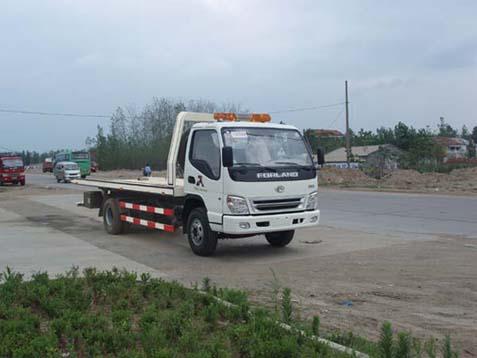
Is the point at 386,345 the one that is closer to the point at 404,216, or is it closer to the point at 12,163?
the point at 404,216

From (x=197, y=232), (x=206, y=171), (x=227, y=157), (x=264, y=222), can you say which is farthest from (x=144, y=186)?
(x=264, y=222)

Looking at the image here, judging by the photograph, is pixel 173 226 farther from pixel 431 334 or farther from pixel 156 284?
pixel 431 334

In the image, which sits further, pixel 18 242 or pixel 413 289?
pixel 18 242

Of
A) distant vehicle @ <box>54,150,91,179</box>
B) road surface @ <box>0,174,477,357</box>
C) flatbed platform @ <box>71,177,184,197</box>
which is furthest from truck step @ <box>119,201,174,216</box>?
distant vehicle @ <box>54,150,91,179</box>

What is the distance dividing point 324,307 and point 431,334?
1437 mm

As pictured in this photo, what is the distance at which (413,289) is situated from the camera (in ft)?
25.4

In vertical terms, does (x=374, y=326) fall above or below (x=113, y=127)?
below

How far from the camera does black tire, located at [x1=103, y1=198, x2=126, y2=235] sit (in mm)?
13812

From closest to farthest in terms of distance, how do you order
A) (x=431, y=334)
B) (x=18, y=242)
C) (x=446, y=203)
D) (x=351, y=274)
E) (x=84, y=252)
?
(x=431, y=334) < (x=351, y=274) < (x=84, y=252) < (x=18, y=242) < (x=446, y=203)

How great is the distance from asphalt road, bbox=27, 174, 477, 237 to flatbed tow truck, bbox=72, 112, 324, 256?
14.6 ft

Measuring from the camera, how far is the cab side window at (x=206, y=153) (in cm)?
1006

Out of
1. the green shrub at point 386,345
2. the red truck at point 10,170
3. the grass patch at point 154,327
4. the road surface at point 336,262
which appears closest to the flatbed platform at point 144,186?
the road surface at point 336,262

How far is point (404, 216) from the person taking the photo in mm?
A: 17562

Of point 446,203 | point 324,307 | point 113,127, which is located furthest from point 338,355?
point 113,127
